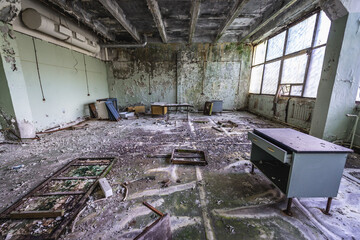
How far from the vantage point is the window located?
3.94 m

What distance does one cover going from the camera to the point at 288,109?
5.02 meters

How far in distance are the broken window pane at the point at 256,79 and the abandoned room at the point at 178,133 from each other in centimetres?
9

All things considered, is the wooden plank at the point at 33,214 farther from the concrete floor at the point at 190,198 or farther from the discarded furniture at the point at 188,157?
the discarded furniture at the point at 188,157

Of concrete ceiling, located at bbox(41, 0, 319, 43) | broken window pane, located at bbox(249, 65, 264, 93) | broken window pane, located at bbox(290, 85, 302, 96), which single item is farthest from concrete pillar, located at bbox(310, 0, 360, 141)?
broken window pane, located at bbox(249, 65, 264, 93)

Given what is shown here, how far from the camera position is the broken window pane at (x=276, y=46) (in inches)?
212

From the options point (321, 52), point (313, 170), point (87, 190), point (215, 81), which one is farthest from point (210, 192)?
point (215, 81)

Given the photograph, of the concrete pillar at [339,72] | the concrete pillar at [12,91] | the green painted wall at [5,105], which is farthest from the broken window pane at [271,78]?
the green painted wall at [5,105]

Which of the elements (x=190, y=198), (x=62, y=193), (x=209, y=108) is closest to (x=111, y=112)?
(x=209, y=108)

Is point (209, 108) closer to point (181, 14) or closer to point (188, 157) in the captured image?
point (181, 14)

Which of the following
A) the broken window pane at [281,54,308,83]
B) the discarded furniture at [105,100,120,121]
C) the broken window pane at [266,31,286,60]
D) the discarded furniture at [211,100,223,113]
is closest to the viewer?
the broken window pane at [281,54,308,83]

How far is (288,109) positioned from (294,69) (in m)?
1.27

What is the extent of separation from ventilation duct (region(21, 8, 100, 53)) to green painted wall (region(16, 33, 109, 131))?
323mm

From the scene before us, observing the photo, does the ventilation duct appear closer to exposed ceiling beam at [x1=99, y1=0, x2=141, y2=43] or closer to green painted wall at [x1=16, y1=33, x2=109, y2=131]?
green painted wall at [x1=16, y1=33, x2=109, y2=131]

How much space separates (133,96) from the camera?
25.3 ft
